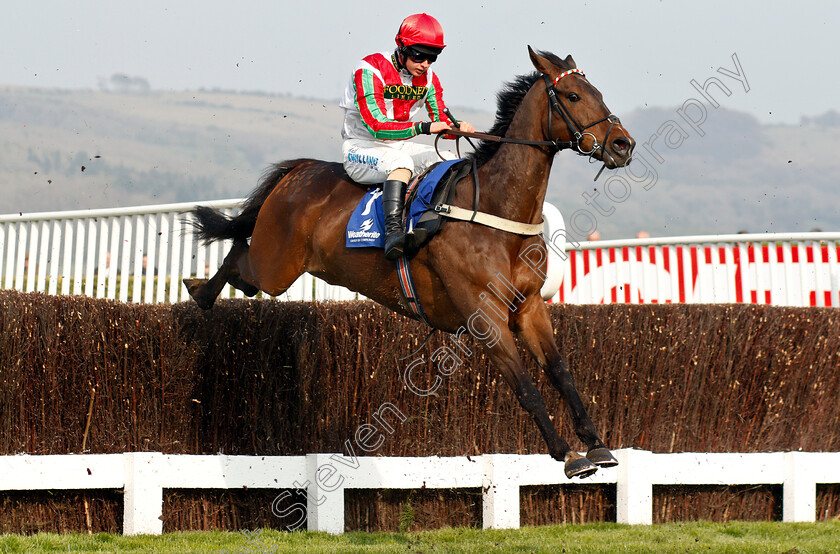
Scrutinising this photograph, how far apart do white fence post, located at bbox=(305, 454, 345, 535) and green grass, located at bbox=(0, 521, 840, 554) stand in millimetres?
130

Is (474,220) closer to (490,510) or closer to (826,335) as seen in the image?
(490,510)

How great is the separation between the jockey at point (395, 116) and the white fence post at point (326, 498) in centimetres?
193

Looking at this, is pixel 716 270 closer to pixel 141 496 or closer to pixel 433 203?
pixel 433 203

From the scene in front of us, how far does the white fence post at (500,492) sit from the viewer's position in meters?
6.34

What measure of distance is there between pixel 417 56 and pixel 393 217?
38.2 inches

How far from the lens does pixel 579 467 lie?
14.0 feet

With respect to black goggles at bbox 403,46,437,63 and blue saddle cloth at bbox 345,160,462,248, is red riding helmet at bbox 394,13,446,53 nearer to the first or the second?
black goggles at bbox 403,46,437,63

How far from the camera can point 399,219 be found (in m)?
5.06

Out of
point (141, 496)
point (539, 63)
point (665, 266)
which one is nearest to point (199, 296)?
point (141, 496)

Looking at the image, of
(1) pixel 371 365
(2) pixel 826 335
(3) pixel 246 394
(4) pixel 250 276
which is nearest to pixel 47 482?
(3) pixel 246 394

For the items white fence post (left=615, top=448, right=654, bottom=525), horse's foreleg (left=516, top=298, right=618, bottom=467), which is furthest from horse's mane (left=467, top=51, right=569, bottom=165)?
white fence post (left=615, top=448, right=654, bottom=525)

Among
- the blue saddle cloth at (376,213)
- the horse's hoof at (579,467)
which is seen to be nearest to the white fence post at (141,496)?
the blue saddle cloth at (376,213)

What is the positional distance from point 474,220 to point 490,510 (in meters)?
2.47

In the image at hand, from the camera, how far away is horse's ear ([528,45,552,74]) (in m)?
4.85
